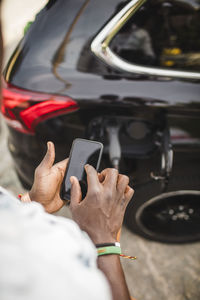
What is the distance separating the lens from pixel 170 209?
6.04ft

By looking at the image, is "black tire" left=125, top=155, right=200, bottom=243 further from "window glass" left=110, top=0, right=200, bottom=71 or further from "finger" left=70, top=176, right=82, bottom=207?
"window glass" left=110, top=0, right=200, bottom=71

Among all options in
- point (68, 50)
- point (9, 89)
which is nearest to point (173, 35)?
point (68, 50)

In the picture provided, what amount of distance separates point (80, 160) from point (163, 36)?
5.59ft

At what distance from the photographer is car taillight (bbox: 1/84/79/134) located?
1.39 metres

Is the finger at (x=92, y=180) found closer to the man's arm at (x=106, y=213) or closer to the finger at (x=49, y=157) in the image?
the man's arm at (x=106, y=213)

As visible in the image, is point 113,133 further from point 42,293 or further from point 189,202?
point 42,293

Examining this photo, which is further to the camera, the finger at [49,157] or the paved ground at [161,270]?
the paved ground at [161,270]

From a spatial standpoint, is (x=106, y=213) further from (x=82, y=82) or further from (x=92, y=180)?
(x=82, y=82)

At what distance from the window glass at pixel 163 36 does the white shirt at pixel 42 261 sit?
4.80 ft

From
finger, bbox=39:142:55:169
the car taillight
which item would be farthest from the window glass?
finger, bbox=39:142:55:169

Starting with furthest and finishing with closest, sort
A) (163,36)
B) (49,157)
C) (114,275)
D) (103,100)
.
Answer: (163,36) < (103,100) < (49,157) < (114,275)

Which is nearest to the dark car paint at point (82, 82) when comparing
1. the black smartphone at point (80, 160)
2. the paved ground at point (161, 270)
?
the black smartphone at point (80, 160)

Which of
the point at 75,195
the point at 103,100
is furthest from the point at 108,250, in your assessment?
the point at 103,100

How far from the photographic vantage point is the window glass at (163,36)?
1789mm
